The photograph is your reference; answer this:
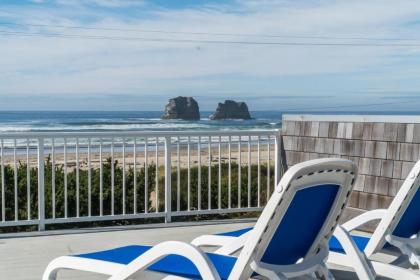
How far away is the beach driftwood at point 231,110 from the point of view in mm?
45375

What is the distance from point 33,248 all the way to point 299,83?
125 feet

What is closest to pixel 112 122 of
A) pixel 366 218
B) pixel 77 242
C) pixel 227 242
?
pixel 77 242

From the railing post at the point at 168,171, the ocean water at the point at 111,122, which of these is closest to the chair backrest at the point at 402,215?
the railing post at the point at 168,171

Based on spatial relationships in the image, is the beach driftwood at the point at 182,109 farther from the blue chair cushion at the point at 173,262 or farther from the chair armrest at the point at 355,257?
the blue chair cushion at the point at 173,262

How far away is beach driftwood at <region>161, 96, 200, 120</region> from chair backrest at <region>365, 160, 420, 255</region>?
137 ft

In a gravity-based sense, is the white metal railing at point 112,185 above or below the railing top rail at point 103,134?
below

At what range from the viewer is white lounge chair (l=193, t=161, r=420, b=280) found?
12.0 feet

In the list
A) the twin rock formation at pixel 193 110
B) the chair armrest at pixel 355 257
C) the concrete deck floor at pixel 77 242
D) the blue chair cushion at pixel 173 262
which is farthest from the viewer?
the twin rock formation at pixel 193 110

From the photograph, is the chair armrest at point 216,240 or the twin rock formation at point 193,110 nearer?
the chair armrest at point 216,240

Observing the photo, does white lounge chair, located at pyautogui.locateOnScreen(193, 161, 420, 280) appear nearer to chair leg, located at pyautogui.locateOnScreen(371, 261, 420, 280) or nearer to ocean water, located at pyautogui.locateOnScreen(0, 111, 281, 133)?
chair leg, located at pyautogui.locateOnScreen(371, 261, 420, 280)

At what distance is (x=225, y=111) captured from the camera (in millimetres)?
45375

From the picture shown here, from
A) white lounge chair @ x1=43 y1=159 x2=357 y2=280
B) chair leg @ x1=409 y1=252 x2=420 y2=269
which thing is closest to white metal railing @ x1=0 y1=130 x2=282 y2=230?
white lounge chair @ x1=43 y1=159 x2=357 y2=280

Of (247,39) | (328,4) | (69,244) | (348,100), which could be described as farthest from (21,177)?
(348,100)

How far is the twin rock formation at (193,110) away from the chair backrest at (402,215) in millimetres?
41496
